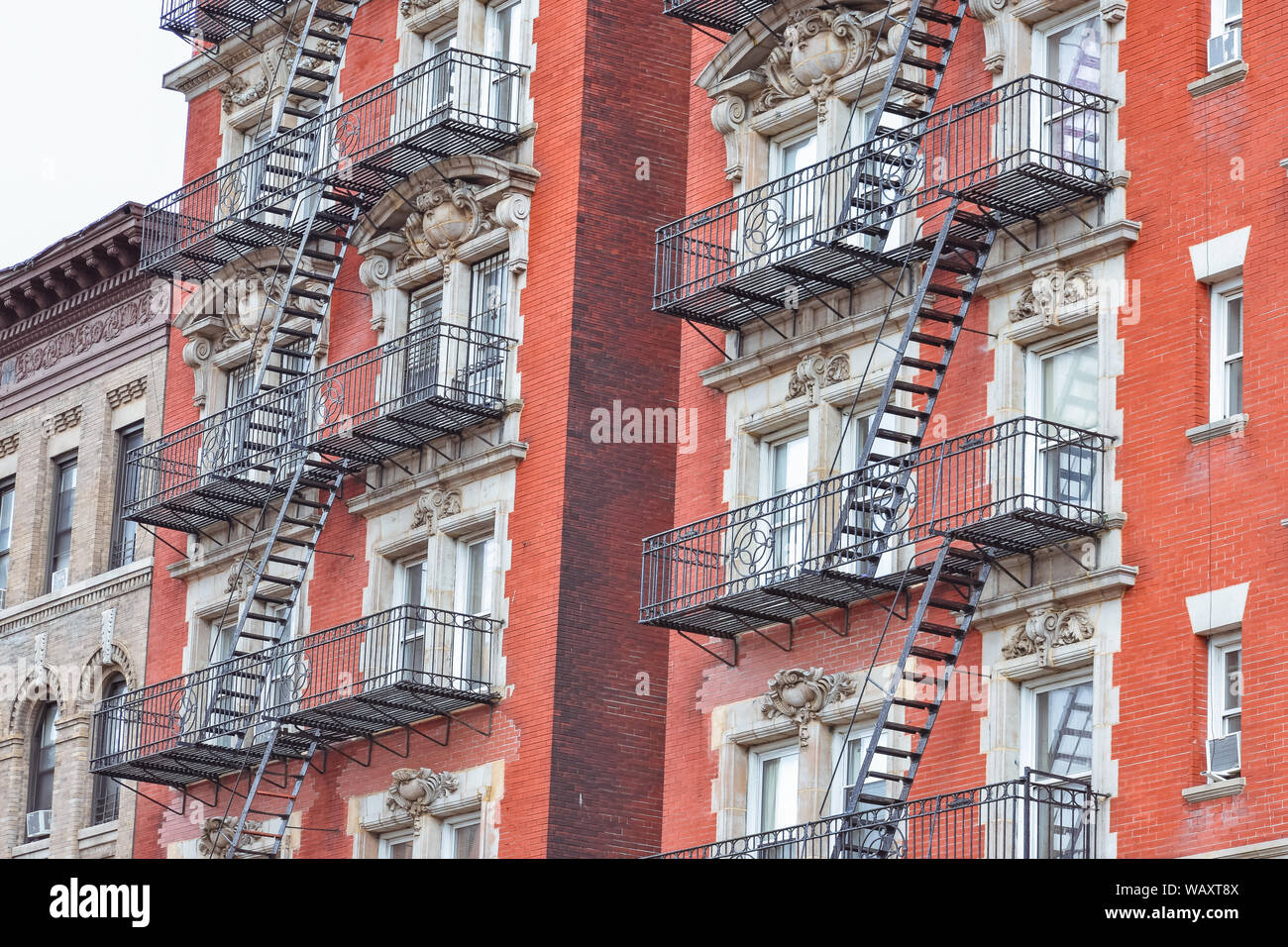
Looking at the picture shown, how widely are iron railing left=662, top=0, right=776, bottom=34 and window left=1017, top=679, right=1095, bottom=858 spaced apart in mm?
9985

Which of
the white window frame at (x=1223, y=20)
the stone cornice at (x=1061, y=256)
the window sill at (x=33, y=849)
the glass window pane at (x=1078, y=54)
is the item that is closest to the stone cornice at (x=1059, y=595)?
the stone cornice at (x=1061, y=256)

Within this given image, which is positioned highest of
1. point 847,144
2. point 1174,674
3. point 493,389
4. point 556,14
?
point 556,14

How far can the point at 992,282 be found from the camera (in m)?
27.8

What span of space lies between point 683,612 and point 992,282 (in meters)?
5.07

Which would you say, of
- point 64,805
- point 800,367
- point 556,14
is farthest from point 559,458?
point 64,805

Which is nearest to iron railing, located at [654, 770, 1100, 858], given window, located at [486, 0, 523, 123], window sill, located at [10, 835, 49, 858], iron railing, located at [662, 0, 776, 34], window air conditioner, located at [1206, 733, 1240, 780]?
window air conditioner, located at [1206, 733, 1240, 780]

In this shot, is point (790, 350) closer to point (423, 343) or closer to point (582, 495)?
point (582, 495)

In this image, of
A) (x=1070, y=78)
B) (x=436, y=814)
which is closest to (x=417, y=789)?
(x=436, y=814)

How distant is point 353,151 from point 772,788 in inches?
517

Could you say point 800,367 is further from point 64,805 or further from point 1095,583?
point 64,805

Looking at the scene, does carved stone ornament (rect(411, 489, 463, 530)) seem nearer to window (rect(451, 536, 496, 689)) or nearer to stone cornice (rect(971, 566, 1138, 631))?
window (rect(451, 536, 496, 689))

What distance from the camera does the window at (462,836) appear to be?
32969 mm

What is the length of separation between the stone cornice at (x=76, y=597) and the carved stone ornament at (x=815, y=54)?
566 inches

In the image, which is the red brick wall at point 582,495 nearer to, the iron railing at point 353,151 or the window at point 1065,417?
the iron railing at point 353,151
